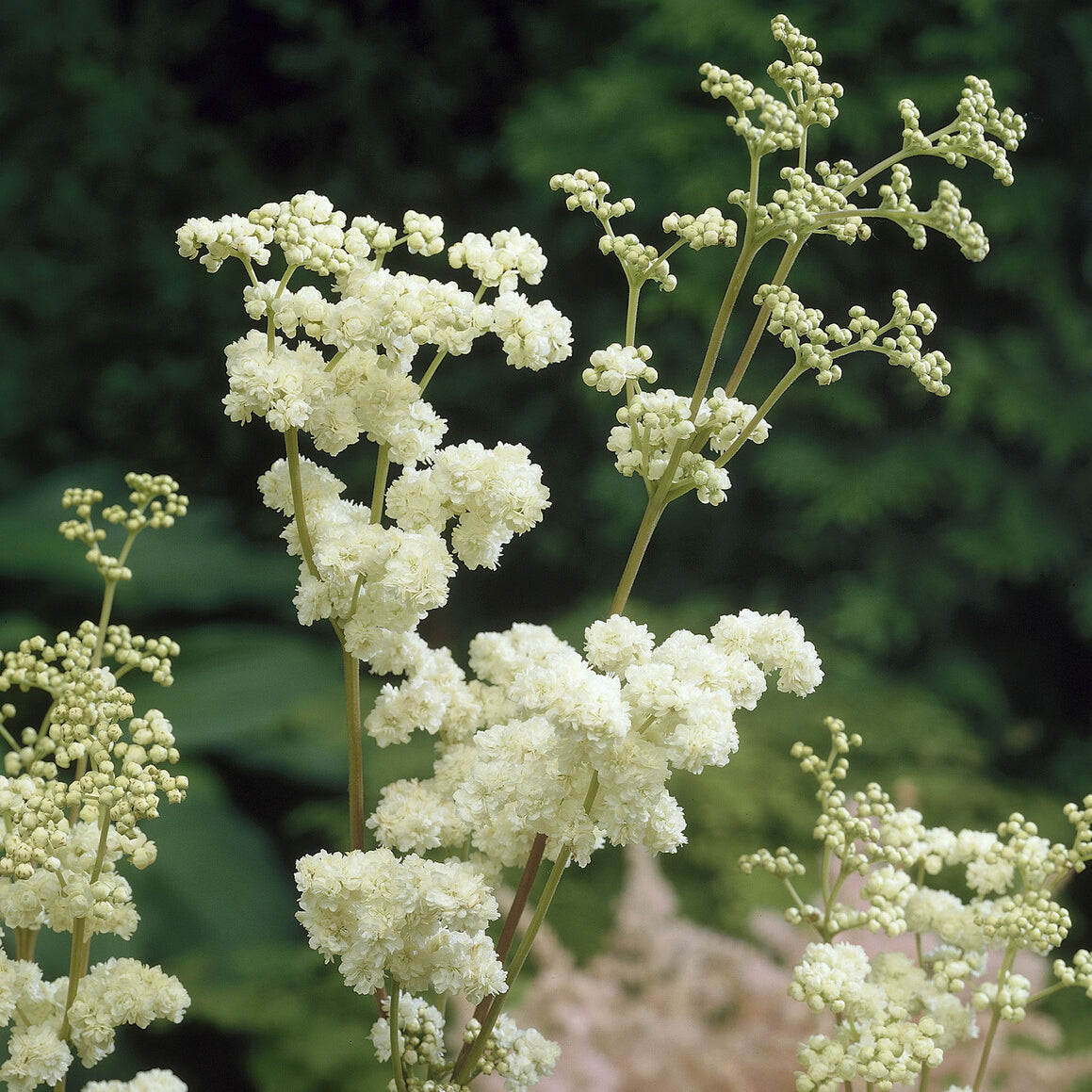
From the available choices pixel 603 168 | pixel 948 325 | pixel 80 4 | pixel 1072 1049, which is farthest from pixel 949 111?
pixel 80 4

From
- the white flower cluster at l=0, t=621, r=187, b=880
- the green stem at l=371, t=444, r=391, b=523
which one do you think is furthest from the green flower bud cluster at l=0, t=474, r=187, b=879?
the green stem at l=371, t=444, r=391, b=523

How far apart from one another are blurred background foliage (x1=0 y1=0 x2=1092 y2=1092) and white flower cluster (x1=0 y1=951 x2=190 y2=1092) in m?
0.71

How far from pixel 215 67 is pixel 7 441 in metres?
0.93

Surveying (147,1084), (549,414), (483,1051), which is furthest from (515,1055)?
(549,414)

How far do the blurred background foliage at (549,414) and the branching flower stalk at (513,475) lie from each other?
79cm

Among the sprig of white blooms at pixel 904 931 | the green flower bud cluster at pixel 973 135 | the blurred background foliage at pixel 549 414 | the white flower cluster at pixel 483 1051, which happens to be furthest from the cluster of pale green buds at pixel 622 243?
the blurred background foliage at pixel 549 414

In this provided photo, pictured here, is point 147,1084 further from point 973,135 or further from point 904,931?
point 973,135

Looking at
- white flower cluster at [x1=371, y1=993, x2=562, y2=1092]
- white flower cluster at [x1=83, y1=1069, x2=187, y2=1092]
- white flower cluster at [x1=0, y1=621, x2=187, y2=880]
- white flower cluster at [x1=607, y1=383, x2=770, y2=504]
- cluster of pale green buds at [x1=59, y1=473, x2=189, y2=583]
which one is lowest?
white flower cluster at [x1=83, y1=1069, x2=187, y2=1092]

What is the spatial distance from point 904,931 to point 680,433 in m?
0.26

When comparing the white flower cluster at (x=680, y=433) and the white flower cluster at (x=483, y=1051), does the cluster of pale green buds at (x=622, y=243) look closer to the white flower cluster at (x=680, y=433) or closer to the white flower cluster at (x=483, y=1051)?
the white flower cluster at (x=680, y=433)

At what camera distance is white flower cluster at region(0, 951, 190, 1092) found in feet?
1.58

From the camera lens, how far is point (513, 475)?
48 centimetres

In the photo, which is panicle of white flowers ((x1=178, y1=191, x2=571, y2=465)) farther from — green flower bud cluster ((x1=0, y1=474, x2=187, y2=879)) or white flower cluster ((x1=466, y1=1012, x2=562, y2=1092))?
white flower cluster ((x1=466, y1=1012, x2=562, y2=1092))

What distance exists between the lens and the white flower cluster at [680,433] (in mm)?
449
